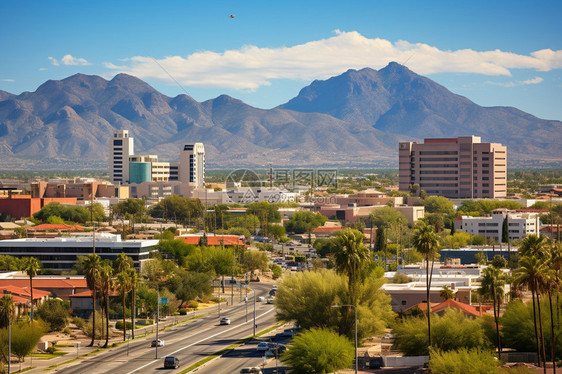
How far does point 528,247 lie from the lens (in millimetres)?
80000

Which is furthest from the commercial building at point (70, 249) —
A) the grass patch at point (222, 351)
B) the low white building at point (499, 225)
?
the low white building at point (499, 225)

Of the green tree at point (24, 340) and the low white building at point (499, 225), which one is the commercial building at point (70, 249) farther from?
the low white building at point (499, 225)

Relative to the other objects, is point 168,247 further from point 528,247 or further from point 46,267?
point 528,247

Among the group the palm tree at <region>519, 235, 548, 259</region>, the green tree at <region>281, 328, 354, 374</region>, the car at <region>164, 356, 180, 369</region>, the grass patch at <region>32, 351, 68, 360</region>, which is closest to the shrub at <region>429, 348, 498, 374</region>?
the green tree at <region>281, 328, 354, 374</region>

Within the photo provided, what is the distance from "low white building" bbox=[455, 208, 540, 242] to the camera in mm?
185500

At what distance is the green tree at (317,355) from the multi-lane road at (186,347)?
605cm

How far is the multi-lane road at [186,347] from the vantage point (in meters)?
78.1

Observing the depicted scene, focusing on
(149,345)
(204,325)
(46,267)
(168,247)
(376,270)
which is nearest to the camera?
(149,345)

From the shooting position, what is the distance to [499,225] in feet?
631

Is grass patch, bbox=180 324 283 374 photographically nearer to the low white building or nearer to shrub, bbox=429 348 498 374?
shrub, bbox=429 348 498 374

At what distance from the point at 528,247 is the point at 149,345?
35.7 metres

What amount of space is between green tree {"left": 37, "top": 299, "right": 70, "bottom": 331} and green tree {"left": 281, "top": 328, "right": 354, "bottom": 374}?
3513cm

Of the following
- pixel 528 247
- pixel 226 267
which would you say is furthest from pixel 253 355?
pixel 226 267

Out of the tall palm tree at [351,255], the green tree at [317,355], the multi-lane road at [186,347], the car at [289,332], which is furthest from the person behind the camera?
the car at [289,332]
